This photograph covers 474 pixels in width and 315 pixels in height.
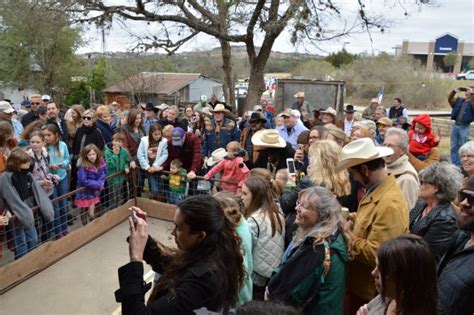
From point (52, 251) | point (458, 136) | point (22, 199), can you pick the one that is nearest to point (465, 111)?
point (458, 136)

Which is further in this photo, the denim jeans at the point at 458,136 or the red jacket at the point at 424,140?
the denim jeans at the point at 458,136

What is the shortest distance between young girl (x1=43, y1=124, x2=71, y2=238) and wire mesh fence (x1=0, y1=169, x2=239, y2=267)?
1cm

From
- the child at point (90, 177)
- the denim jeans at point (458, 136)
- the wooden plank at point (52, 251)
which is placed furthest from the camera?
the denim jeans at point (458, 136)

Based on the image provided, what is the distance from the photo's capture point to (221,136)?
780 centimetres

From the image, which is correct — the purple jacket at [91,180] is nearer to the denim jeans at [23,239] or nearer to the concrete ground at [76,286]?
the concrete ground at [76,286]

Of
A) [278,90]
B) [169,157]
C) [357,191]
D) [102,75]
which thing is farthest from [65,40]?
[357,191]

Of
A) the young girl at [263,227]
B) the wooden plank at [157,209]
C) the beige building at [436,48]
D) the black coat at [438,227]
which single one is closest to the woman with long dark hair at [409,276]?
the black coat at [438,227]

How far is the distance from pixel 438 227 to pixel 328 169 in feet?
3.32

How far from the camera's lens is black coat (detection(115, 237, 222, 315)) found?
1.83 meters

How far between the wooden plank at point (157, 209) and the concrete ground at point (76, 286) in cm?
106

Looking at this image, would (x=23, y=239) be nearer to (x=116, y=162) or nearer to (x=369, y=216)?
(x=116, y=162)

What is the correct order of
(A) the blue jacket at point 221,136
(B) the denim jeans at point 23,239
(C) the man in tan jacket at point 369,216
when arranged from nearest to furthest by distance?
(C) the man in tan jacket at point 369,216 → (B) the denim jeans at point 23,239 → (A) the blue jacket at point 221,136

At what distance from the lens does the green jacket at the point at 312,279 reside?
2.37 m

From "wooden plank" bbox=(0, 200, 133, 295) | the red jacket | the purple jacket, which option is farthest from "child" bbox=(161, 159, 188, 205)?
the red jacket
